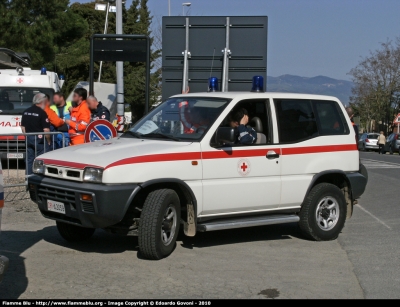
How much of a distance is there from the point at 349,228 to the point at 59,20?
18.1 meters

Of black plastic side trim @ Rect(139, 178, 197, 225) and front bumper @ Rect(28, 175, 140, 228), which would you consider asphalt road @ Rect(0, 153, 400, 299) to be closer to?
front bumper @ Rect(28, 175, 140, 228)

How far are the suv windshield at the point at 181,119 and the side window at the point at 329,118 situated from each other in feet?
4.73

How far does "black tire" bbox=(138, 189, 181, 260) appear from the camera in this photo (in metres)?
6.88

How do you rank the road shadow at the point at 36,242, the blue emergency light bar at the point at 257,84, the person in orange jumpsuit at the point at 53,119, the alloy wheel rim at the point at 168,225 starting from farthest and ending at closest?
the person in orange jumpsuit at the point at 53,119 → the blue emergency light bar at the point at 257,84 → the alloy wheel rim at the point at 168,225 → the road shadow at the point at 36,242

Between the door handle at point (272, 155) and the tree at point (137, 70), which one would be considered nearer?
the door handle at point (272, 155)

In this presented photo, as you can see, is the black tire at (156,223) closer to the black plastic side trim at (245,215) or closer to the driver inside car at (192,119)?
the black plastic side trim at (245,215)

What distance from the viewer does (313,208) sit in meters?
8.31

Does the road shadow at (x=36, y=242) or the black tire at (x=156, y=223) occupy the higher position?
the black tire at (x=156, y=223)

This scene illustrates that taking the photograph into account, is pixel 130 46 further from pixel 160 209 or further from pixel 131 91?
pixel 131 91

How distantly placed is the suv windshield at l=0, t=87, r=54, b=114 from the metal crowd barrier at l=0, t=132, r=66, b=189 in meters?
5.62

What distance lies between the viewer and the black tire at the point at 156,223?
6883 mm

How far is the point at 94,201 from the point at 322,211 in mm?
3353

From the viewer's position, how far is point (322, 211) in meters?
8.53

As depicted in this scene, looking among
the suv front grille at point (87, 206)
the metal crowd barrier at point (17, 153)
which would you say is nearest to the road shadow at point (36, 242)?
the suv front grille at point (87, 206)
